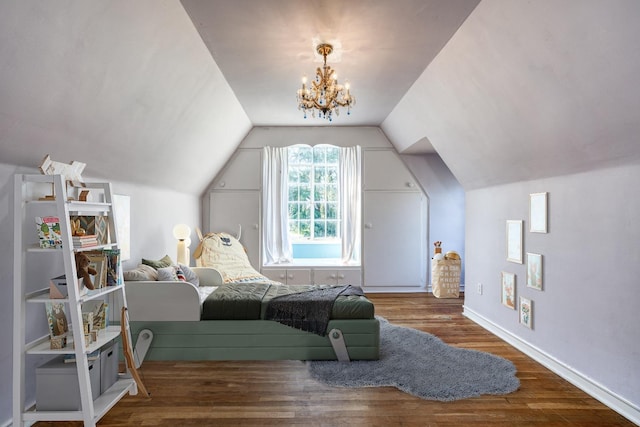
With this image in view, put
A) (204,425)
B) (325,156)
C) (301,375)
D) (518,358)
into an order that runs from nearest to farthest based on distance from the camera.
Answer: (204,425), (301,375), (518,358), (325,156)

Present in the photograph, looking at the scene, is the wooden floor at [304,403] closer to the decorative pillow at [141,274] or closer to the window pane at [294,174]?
the decorative pillow at [141,274]

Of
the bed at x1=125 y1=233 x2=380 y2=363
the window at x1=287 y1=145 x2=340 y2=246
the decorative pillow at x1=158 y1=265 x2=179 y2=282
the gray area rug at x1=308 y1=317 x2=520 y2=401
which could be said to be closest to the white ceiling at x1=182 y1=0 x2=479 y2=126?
the decorative pillow at x1=158 y1=265 x2=179 y2=282


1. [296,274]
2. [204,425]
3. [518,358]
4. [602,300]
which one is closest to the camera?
[204,425]

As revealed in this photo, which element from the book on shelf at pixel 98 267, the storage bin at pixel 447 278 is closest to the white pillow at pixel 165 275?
the book on shelf at pixel 98 267

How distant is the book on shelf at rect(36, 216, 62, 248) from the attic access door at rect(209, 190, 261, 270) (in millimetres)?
3797

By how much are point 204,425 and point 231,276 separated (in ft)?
8.12

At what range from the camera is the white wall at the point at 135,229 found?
210 centimetres

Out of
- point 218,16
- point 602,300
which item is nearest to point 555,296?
point 602,300

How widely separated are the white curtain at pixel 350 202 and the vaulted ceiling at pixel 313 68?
1750 mm

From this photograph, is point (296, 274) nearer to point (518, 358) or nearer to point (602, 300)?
point (518, 358)

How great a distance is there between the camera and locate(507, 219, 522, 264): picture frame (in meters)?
3.51

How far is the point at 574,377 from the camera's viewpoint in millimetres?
2771

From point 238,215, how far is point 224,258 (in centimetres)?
114

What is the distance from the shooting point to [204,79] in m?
3.37
